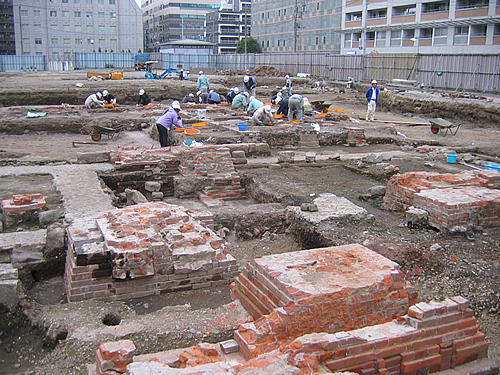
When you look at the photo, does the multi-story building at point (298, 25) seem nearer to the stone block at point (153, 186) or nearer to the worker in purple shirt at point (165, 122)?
the worker in purple shirt at point (165, 122)

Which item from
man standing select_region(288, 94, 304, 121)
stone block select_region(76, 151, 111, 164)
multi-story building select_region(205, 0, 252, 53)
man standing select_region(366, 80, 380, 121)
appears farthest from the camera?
multi-story building select_region(205, 0, 252, 53)

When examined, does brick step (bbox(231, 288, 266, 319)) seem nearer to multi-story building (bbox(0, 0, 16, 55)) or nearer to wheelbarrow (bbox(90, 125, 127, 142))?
wheelbarrow (bbox(90, 125, 127, 142))

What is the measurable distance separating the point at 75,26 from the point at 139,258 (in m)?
53.8

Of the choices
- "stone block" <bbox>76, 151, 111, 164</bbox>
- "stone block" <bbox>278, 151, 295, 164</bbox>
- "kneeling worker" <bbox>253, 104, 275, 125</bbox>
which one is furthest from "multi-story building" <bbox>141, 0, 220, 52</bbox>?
"stone block" <bbox>278, 151, 295, 164</bbox>

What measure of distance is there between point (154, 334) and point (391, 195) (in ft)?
17.5

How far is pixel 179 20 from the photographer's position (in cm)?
7788

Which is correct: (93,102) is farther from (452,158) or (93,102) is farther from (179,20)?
(179,20)

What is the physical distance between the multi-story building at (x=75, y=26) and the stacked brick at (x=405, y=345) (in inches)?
2107

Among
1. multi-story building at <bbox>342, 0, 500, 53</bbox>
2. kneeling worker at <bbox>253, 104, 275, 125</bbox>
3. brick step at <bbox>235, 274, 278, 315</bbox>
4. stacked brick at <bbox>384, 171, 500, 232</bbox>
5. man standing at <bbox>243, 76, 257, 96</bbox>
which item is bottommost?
brick step at <bbox>235, 274, 278, 315</bbox>

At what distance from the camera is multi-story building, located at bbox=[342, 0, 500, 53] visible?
29516 millimetres

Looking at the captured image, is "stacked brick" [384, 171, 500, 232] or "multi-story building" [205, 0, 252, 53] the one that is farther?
"multi-story building" [205, 0, 252, 53]

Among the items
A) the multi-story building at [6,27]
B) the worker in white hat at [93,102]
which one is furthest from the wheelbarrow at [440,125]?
the multi-story building at [6,27]

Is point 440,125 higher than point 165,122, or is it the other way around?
point 165,122

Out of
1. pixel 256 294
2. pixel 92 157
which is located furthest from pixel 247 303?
pixel 92 157
